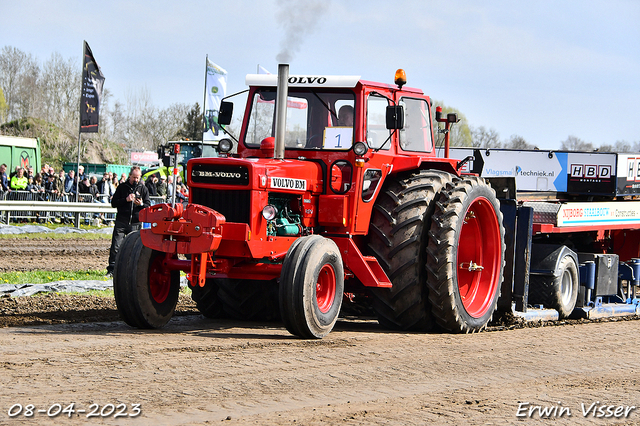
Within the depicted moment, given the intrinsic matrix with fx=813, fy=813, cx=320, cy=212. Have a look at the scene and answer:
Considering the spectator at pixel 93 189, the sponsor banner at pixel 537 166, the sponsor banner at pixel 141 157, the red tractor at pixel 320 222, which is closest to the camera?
the red tractor at pixel 320 222

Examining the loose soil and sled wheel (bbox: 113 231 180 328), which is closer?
sled wheel (bbox: 113 231 180 328)

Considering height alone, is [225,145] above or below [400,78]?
below

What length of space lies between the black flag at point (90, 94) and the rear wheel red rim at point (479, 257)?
14.6 metres

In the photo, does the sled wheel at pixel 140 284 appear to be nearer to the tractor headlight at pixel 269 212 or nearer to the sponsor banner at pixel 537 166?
the tractor headlight at pixel 269 212

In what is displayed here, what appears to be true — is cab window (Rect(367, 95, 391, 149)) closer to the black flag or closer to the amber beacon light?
the amber beacon light

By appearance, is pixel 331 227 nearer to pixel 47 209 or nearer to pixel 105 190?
pixel 47 209

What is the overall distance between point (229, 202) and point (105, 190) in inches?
715

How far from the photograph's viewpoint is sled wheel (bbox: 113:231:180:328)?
775cm

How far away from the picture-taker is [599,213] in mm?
11508

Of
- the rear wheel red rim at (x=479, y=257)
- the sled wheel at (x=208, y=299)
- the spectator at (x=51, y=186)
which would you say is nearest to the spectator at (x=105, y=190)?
the spectator at (x=51, y=186)

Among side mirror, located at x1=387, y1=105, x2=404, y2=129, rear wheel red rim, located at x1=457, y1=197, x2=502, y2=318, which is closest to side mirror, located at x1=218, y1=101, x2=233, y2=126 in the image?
side mirror, located at x1=387, y1=105, x2=404, y2=129

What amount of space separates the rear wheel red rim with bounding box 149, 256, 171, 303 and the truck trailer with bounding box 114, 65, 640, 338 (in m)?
0.01

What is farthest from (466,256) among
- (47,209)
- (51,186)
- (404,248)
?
(51,186)

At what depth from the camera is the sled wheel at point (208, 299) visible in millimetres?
8938
